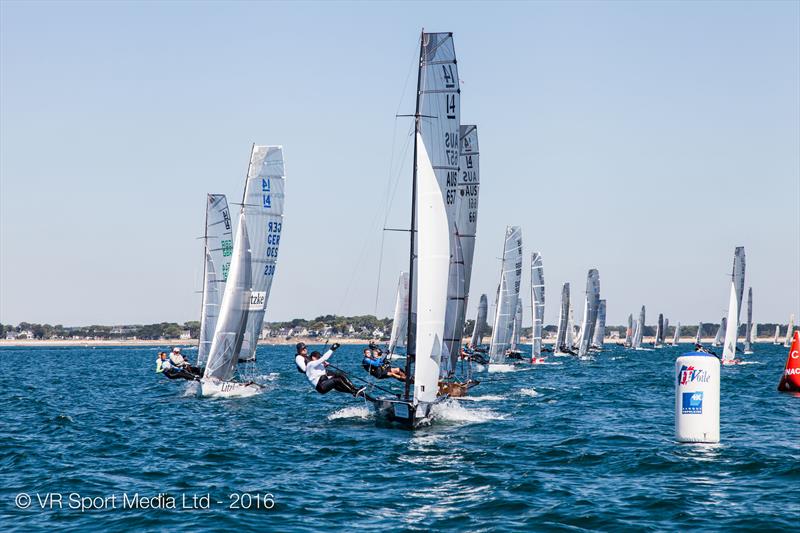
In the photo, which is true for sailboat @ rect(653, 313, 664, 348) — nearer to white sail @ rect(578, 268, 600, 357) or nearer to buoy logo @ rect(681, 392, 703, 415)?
white sail @ rect(578, 268, 600, 357)

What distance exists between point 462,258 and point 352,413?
10.4 meters

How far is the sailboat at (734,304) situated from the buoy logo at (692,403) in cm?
4631

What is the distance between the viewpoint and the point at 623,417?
93.7ft

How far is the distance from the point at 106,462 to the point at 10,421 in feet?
36.8

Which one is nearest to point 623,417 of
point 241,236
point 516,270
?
point 241,236

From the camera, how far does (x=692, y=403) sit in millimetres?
20281

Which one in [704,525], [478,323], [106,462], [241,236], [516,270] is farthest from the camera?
[478,323]

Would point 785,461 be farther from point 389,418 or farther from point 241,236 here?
point 241,236

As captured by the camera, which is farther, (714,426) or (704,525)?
(714,426)

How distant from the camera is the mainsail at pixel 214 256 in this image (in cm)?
4528

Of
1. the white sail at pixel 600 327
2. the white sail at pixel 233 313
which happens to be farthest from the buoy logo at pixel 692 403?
the white sail at pixel 600 327

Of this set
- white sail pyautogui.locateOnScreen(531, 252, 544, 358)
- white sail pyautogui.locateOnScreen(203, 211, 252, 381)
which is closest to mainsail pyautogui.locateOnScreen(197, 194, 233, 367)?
white sail pyautogui.locateOnScreen(203, 211, 252, 381)

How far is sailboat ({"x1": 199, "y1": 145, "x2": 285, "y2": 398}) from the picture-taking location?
3844cm

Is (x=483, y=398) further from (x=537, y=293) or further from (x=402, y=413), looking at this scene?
(x=537, y=293)
